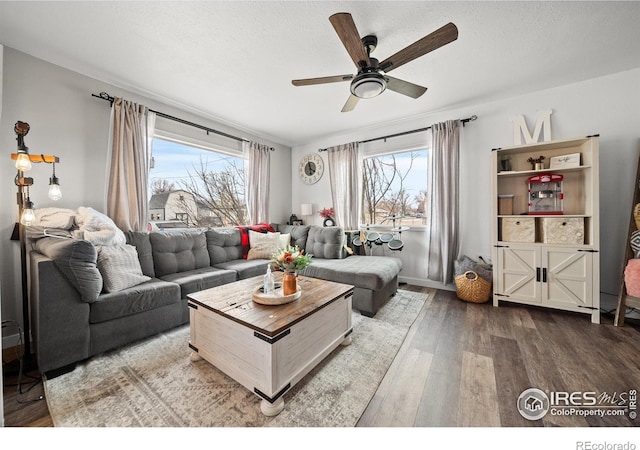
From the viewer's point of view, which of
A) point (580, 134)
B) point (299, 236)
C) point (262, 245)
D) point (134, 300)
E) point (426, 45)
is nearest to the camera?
point (426, 45)

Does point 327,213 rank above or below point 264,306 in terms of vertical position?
above

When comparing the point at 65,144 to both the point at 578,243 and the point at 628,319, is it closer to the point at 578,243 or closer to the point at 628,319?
the point at 578,243

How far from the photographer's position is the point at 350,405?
1.31 metres

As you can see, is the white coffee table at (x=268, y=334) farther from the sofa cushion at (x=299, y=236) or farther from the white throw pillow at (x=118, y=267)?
the sofa cushion at (x=299, y=236)

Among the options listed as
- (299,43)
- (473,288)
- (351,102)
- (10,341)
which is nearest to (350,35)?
(299,43)

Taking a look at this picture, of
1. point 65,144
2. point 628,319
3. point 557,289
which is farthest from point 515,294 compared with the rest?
point 65,144

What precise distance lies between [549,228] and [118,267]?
13.5 ft

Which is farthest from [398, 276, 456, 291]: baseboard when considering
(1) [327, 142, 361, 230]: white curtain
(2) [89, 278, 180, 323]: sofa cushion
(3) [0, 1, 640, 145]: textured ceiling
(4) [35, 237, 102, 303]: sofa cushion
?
(4) [35, 237, 102, 303]: sofa cushion

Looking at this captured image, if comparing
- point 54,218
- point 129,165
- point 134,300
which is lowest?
point 134,300

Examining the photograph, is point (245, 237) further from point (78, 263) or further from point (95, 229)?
point (78, 263)

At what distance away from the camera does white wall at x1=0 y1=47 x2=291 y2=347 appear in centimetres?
196

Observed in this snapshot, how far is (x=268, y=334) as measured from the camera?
1256 mm

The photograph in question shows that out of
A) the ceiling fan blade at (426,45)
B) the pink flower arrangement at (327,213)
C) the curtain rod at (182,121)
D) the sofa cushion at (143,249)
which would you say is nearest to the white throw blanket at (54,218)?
the sofa cushion at (143,249)
